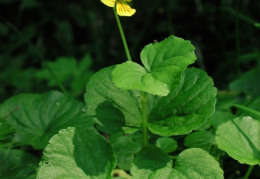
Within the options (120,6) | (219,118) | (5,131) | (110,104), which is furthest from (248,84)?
(5,131)

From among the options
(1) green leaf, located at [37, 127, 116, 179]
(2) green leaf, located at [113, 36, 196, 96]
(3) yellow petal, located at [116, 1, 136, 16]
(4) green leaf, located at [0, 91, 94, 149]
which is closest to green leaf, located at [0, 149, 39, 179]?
(4) green leaf, located at [0, 91, 94, 149]

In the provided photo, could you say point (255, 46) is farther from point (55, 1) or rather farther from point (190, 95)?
point (55, 1)

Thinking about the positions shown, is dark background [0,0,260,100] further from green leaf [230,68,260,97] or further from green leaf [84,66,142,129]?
green leaf [84,66,142,129]

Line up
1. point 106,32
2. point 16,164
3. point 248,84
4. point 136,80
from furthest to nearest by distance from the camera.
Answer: point 106,32, point 248,84, point 16,164, point 136,80

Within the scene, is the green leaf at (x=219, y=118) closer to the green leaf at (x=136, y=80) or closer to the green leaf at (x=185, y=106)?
the green leaf at (x=185, y=106)

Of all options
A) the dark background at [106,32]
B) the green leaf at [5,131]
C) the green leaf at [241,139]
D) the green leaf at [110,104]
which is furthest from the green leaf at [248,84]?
the green leaf at [5,131]

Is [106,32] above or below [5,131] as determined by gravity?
below

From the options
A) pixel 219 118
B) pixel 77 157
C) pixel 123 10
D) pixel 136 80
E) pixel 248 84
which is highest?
pixel 123 10

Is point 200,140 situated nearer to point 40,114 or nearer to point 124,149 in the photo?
point 124,149
